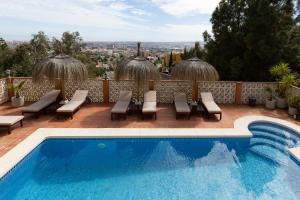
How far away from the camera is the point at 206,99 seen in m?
11.9

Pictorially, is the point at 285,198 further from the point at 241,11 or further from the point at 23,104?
the point at 241,11

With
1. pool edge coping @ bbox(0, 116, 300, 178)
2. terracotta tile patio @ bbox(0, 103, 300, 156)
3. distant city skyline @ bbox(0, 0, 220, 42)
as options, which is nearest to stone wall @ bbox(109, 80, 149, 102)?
terracotta tile patio @ bbox(0, 103, 300, 156)

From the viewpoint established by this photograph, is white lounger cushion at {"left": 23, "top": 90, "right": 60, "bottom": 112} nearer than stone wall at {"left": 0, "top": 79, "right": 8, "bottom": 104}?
Yes

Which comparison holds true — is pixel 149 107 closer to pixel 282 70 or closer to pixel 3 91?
pixel 282 70

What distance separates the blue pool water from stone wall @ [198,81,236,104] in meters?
4.09

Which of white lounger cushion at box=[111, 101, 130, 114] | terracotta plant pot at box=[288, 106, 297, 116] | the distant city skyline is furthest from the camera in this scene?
the distant city skyline

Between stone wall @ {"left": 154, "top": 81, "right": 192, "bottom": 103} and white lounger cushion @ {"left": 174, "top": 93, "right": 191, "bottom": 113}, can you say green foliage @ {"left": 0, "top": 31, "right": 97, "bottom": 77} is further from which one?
white lounger cushion @ {"left": 174, "top": 93, "right": 191, "bottom": 113}

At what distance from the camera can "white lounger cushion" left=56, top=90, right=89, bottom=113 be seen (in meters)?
10.5

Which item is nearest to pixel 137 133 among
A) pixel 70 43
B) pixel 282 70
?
pixel 282 70

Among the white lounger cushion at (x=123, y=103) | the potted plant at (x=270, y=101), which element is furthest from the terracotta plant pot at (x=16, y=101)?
the potted plant at (x=270, y=101)

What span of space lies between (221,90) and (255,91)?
1679 mm

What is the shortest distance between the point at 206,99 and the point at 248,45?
498 cm

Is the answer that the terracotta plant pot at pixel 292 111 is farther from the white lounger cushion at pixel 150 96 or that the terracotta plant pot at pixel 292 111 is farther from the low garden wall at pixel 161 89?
the white lounger cushion at pixel 150 96

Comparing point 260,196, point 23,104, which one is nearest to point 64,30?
point 23,104
